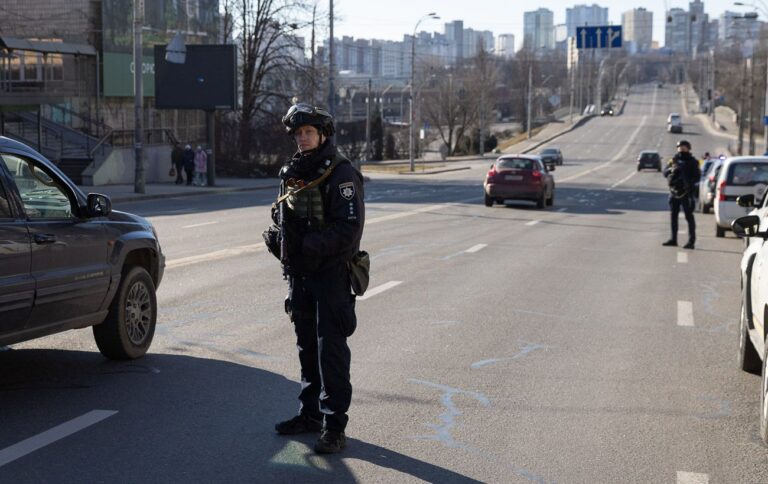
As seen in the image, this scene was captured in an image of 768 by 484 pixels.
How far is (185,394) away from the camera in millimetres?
7508

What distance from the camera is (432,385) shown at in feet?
26.2

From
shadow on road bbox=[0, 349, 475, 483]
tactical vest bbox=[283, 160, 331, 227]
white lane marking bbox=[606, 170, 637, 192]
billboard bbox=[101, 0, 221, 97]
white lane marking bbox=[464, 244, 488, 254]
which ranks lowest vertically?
white lane marking bbox=[606, 170, 637, 192]

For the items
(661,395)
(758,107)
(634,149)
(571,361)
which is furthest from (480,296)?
(758,107)

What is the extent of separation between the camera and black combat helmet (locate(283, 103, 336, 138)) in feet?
19.5

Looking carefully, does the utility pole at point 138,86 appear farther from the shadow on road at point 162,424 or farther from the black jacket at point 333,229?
the black jacket at point 333,229

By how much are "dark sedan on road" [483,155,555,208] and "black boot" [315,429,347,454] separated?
85.5 feet

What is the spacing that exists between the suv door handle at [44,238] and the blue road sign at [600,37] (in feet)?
234

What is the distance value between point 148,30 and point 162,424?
51897 mm

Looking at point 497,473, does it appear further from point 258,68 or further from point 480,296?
point 258,68

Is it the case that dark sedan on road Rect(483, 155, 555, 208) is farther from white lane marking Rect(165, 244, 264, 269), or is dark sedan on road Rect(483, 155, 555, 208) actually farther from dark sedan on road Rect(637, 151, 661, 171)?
dark sedan on road Rect(637, 151, 661, 171)

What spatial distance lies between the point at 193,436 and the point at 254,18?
178ft

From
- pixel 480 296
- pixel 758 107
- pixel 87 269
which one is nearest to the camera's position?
pixel 87 269

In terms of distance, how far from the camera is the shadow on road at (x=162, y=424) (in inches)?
226

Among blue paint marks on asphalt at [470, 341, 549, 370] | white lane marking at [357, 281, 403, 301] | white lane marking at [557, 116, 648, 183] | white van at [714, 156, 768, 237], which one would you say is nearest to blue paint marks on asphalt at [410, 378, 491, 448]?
blue paint marks on asphalt at [470, 341, 549, 370]
